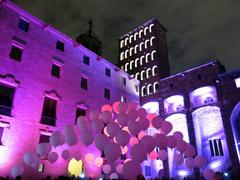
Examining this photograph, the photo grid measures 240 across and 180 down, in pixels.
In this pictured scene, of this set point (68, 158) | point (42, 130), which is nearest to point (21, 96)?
point (42, 130)

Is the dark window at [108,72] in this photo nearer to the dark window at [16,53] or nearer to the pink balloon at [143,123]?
the dark window at [16,53]

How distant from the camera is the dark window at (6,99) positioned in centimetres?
1583

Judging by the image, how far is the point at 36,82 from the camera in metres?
18.5

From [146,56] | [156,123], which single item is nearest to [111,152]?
[156,123]

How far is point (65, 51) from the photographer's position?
22391 mm

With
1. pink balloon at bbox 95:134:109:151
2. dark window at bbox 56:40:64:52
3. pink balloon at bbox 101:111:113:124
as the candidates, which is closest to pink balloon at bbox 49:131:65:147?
pink balloon at bbox 95:134:109:151

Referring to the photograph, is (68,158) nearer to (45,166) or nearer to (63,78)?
(45,166)

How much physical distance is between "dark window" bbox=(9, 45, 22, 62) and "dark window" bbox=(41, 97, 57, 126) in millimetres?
4086

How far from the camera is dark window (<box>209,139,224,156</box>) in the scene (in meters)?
24.3

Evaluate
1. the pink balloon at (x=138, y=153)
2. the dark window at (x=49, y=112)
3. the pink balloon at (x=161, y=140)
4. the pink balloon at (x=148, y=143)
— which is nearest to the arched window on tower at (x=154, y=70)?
the dark window at (x=49, y=112)

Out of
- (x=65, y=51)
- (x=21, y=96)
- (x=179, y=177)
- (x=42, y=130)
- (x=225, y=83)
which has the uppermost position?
(x=65, y=51)

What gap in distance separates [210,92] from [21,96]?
847 inches

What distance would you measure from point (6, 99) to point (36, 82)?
9.69 ft

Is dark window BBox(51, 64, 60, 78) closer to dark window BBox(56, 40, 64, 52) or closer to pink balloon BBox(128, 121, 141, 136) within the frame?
dark window BBox(56, 40, 64, 52)
